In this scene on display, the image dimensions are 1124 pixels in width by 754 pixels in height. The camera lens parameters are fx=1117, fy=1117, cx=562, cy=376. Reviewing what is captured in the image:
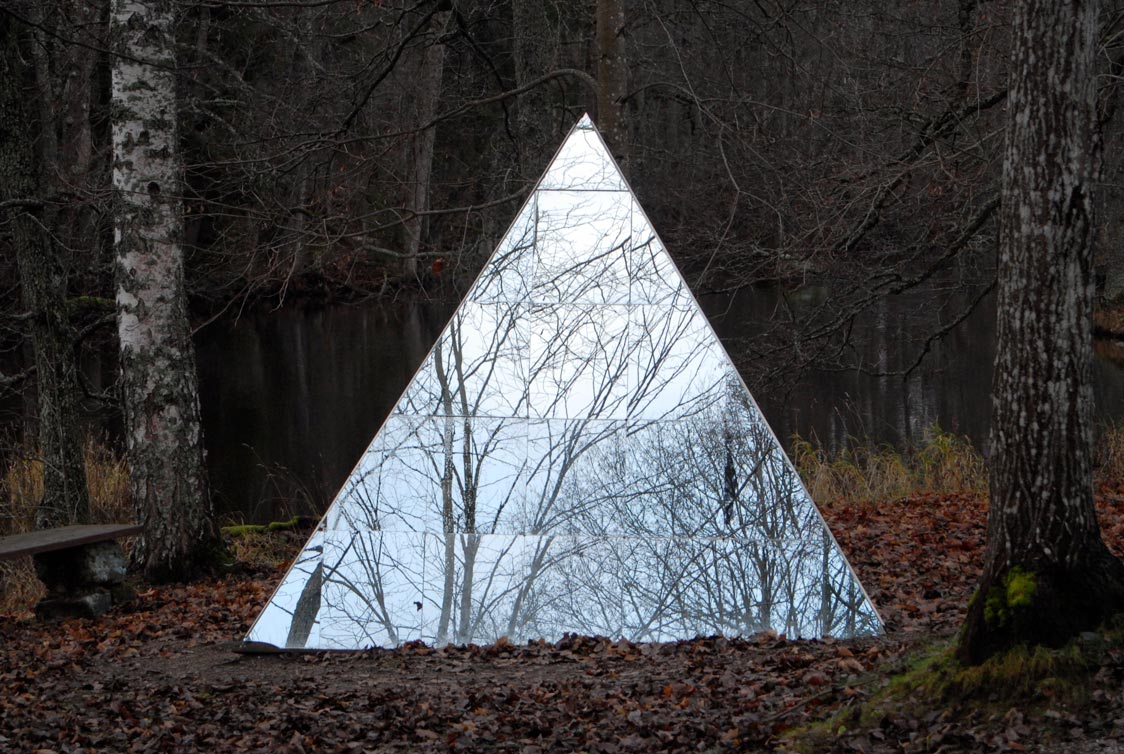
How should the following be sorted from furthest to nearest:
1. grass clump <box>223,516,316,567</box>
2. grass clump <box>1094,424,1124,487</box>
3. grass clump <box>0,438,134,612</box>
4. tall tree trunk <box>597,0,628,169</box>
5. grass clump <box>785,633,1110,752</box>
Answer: grass clump <box>1094,424,1124,487</box>
grass clump <box>0,438,134,612</box>
tall tree trunk <box>597,0,628,169</box>
grass clump <box>223,516,316,567</box>
grass clump <box>785,633,1110,752</box>

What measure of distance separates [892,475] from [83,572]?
693cm

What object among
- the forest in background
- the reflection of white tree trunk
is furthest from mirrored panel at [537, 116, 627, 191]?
the forest in background

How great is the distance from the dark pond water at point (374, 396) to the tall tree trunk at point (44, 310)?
1.98 meters

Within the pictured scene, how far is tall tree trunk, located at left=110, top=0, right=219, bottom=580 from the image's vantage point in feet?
22.0

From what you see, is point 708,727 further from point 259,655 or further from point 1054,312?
point 259,655

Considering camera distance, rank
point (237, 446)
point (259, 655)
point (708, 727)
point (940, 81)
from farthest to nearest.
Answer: point (237, 446), point (940, 81), point (259, 655), point (708, 727)

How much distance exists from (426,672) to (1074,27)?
3.24 meters

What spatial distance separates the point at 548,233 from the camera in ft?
20.4

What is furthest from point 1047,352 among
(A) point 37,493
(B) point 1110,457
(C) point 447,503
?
(A) point 37,493

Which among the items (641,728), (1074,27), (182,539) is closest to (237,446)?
(182,539)

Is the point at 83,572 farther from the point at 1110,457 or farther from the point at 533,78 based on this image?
the point at 1110,457

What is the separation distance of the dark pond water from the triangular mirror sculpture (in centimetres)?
339

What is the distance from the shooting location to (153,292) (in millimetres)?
6750

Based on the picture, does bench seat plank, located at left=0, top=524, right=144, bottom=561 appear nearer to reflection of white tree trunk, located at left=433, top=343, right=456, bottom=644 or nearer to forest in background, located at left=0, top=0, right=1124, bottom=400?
forest in background, located at left=0, top=0, right=1124, bottom=400
